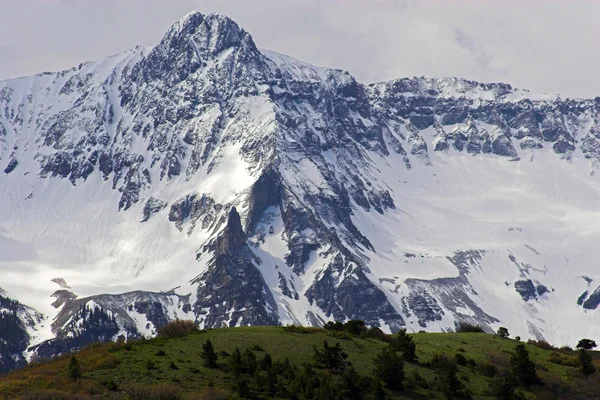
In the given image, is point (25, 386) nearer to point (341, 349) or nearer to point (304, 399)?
point (304, 399)

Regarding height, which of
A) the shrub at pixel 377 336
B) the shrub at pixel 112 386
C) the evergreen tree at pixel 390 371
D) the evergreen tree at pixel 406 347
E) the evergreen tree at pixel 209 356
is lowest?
the shrub at pixel 112 386

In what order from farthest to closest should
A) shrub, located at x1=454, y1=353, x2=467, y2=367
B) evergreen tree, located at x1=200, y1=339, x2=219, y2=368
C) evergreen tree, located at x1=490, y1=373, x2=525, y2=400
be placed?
shrub, located at x1=454, y1=353, x2=467, y2=367 → evergreen tree, located at x1=200, y1=339, x2=219, y2=368 → evergreen tree, located at x1=490, y1=373, x2=525, y2=400

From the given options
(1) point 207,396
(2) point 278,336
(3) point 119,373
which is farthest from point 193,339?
(1) point 207,396

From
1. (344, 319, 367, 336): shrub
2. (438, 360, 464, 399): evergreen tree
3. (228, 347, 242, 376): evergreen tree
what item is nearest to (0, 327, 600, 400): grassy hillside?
(438, 360, 464, 399): evergreen tree

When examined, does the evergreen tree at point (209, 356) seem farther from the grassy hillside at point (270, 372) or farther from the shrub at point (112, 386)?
the shrub at point (112, 386)

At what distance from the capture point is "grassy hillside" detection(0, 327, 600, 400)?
62.2m

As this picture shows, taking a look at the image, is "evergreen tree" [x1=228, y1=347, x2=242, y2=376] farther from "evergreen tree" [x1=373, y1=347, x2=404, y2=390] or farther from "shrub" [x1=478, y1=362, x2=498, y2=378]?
"shrub" [x1=478, y1=362, x2=498, y2=378]

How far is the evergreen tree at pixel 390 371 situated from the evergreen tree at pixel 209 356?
1207 centimetres

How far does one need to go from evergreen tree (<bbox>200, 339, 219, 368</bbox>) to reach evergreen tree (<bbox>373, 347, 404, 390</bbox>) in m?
12.1

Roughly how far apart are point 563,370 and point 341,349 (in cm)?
2085

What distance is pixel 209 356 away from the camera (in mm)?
69875

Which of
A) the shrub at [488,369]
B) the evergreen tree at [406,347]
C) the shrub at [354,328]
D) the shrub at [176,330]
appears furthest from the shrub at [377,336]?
the shrub at [176,330]

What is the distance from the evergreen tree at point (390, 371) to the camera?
67.8 metres

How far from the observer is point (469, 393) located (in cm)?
6869
